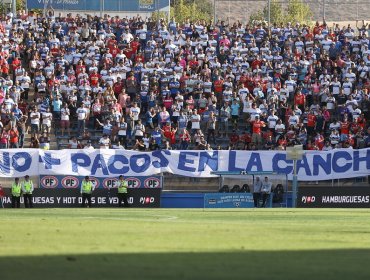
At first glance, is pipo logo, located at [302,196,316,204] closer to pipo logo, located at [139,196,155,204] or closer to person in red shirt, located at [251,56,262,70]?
pipo logo, located at [139,196,155,204]

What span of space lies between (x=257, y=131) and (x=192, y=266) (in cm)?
4071

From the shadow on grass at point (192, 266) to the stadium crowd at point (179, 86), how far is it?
3794 centimetres

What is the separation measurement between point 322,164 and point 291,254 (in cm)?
3724

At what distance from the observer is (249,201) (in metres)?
51.2

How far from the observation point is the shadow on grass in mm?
14375

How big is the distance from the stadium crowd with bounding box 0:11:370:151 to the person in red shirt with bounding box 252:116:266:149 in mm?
60

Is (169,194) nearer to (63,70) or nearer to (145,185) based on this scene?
(145,185)

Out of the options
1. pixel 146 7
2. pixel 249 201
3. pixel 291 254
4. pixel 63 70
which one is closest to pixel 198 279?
pixel 291 254

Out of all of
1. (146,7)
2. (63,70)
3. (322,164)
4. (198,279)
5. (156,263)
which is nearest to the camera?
(198,279)

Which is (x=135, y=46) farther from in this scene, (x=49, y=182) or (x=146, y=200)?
(x=146, y=200)

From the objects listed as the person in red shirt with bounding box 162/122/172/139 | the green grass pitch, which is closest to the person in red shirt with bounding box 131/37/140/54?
the person in red shirt with bounding box 162/122/172/139

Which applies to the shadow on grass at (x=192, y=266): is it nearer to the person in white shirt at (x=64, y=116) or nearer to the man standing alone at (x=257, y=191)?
the man standing alone at (x=257, y=191)

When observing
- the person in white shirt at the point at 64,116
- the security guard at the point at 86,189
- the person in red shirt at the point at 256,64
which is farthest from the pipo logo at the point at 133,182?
the person in red shirt at the point at 256,64

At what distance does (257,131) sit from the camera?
56.0 m
